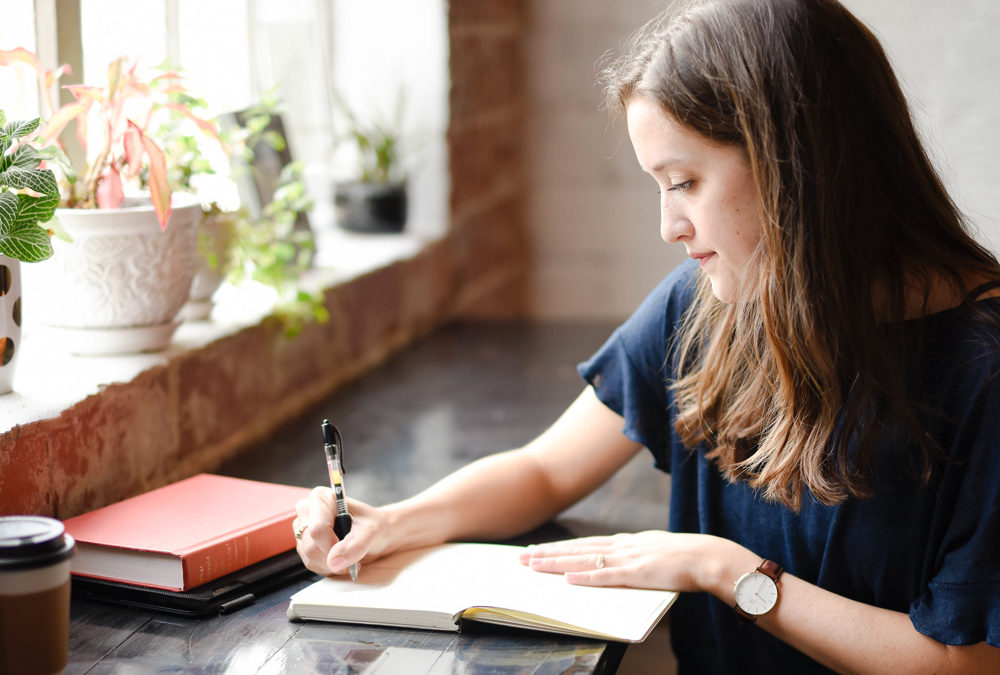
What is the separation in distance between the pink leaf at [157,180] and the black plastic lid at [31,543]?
0.47 m

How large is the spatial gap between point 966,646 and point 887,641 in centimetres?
7

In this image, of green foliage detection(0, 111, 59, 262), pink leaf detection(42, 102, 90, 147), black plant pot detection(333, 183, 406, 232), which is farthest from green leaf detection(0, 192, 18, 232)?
black plant pot detection(333, 183, 406, 232)

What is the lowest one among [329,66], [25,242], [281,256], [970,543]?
[970,543]

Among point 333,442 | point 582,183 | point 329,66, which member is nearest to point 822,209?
point 333,442

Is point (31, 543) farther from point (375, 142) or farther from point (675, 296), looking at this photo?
point (375, 142)

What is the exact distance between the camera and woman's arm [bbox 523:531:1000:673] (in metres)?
1.04

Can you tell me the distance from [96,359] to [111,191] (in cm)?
23

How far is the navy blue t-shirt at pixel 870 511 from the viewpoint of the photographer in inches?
40.3

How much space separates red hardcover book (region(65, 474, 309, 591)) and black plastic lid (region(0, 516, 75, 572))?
0.19 metres

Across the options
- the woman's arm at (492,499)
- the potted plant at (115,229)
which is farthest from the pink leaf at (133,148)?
the woman's arm at (492,499)

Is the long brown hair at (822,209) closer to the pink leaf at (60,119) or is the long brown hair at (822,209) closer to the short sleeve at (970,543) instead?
the short sleeve at (970,543)

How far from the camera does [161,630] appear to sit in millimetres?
1027

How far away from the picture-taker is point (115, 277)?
4.34ft

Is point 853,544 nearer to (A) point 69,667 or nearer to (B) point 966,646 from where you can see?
(B) point 966,646
